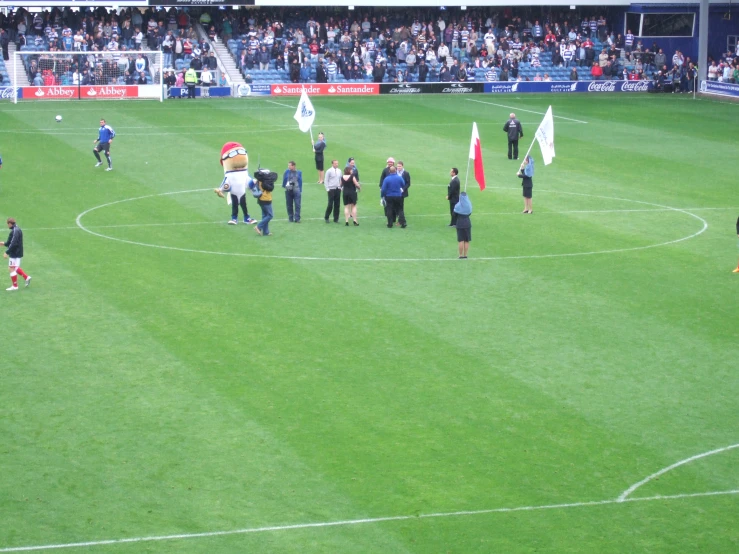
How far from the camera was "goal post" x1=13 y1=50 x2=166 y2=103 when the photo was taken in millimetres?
56344

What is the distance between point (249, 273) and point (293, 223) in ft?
18.6

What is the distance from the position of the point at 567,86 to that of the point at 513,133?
28346 mm

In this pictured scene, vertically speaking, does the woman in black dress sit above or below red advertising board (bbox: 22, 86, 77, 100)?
below

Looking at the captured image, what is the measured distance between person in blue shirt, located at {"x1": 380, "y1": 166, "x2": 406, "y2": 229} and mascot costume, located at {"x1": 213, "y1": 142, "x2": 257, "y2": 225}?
3563mm

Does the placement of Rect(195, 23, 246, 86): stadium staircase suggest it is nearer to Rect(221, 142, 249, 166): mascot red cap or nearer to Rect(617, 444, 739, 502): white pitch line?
Rect(221, 142, 249, 166): mascot red cap

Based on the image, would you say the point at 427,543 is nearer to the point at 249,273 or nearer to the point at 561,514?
the point at 561,514

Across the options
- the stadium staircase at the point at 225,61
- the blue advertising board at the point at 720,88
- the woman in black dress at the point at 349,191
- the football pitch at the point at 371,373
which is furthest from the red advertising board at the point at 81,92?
the blue advertising board at the point at 720,88

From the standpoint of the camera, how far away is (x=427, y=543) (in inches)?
505

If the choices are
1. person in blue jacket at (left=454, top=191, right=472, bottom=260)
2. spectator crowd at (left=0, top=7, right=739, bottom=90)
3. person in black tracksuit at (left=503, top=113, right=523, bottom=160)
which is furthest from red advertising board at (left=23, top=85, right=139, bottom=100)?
person in blue jacket at (left=454, top=191, right=472, bottom=260)

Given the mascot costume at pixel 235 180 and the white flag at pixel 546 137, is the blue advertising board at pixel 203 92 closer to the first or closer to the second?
the mascot costume at pixel 235 180

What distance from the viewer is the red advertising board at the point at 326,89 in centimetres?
6119

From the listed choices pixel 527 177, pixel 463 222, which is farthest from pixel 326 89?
pixel 463 222

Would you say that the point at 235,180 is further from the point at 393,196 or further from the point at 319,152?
the point at 319,152

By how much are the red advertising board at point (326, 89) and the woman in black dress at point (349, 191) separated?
107 ft
